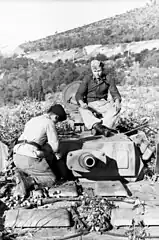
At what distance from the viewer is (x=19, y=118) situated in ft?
29.2

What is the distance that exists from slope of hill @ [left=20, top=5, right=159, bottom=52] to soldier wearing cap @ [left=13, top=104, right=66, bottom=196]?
2654cm

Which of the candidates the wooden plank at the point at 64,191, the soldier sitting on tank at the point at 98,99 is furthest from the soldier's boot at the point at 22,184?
the soldier sitting on tank at the point at 98,99

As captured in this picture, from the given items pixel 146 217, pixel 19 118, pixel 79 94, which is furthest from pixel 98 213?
pixel 19 118

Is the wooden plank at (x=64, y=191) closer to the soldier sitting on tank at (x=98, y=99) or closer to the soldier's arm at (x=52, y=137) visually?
the soldier's arm at (x=52, y=137)

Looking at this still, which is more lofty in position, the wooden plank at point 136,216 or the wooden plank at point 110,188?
the wooden plank at point 110,188

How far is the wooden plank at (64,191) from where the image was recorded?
220 inches

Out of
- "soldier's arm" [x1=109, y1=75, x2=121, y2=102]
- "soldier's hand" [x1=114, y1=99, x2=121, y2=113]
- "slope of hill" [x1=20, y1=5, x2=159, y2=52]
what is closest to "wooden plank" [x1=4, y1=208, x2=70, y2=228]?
"soldier's hand" [x1=114, y1=99, x2=121, y2=113]

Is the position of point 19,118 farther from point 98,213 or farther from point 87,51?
point 87,51

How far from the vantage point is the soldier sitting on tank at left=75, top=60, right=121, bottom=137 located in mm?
6887

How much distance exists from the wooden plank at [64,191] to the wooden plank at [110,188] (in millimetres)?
305

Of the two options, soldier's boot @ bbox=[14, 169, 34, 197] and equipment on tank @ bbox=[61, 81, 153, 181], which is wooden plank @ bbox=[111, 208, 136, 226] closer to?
equipment on tank @ bbox=[61, 81, 153, 181]

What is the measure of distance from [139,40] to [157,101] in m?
17.5

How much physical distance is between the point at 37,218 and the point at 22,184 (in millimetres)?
766

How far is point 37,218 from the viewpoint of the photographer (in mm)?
4895
